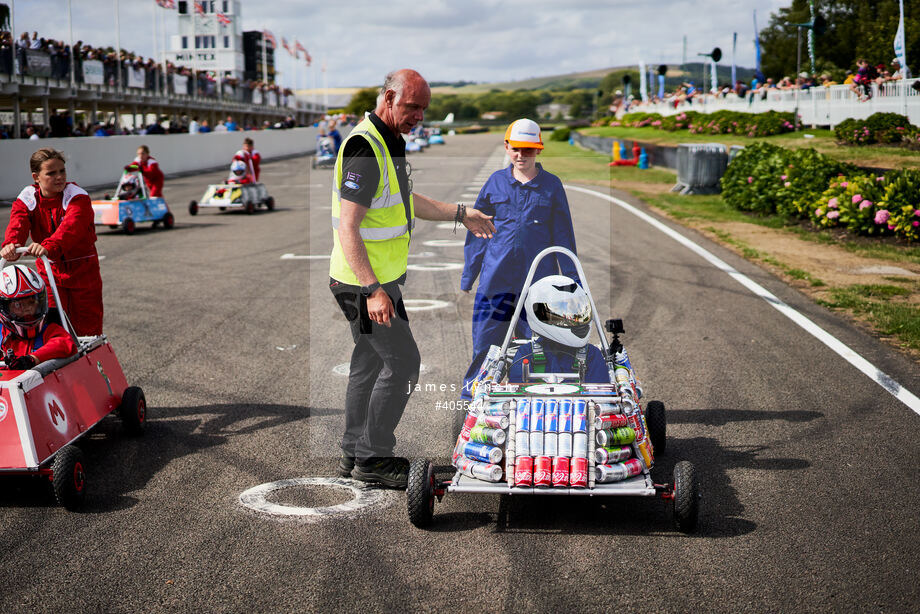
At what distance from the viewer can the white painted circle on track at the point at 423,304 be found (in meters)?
10.8

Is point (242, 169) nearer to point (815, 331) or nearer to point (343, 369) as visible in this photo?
point (343, 369)

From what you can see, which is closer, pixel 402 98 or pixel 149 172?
pixel 402 98

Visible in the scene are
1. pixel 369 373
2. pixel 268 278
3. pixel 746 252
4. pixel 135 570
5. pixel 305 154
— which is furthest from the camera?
pixel 305 154

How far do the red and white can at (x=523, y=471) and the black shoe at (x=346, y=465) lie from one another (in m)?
1.25

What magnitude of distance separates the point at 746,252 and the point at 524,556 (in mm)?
11014

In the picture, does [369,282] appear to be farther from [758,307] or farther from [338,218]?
[758,307]

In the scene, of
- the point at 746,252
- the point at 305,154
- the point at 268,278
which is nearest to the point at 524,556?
the point at 268,278

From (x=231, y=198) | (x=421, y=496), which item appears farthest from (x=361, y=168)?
(x=231, y=198)

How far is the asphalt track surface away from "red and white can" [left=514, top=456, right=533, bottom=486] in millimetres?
287

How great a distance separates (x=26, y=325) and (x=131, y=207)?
13.5 meters

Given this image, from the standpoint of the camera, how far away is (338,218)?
5.09m

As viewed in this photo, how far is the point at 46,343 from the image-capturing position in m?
6.06

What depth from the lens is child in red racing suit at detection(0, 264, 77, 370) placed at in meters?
5.88

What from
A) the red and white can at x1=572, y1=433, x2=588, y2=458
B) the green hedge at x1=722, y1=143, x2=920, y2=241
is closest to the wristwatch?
the red and white can at x1=572, y1=433, x2=588, y2=458
